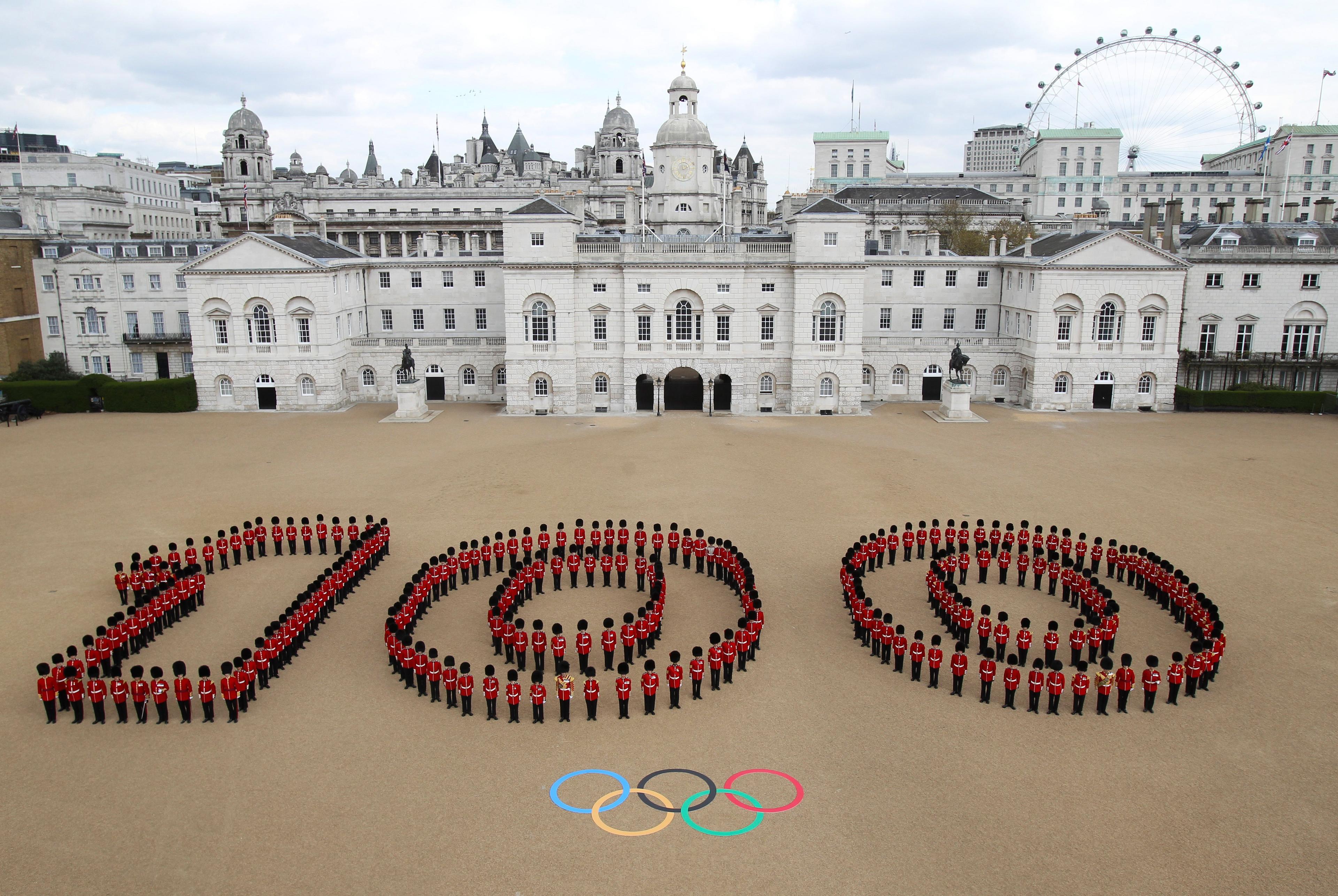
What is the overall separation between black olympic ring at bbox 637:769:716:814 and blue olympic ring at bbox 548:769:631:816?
0.22 metres

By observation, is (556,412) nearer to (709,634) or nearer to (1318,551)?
(709,634)

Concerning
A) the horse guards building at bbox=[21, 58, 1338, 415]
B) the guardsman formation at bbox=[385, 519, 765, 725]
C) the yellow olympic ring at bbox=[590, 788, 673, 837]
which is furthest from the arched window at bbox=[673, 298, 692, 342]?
the yellow olympic ring at bbox=[590, 788, 673, 837]

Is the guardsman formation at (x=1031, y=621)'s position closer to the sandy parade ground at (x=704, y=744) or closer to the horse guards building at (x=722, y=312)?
the sandy parade ground at (x=704, y=744)

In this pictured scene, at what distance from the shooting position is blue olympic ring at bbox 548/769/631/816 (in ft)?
50.3

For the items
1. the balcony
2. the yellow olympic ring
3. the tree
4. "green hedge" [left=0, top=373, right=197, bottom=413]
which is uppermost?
the balcony

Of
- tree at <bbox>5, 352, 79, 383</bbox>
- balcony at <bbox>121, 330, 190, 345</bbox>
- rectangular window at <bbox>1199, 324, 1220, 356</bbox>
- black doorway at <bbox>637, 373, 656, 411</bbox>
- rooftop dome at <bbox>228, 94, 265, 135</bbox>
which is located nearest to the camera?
black doorway at <bbox>637, 373, 656, 411</bbox>

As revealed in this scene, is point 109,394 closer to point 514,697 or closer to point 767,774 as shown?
point 514,697

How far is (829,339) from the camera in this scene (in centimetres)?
5091

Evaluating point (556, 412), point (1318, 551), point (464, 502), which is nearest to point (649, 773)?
point (464, 502)

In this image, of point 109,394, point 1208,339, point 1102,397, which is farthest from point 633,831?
point 1208,339

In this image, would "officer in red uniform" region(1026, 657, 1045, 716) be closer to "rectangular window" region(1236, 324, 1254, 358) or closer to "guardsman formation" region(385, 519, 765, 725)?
"guardsman formation" region(385, 519, 765, 725)

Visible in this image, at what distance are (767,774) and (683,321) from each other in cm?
3701

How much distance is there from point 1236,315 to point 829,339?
2290cm

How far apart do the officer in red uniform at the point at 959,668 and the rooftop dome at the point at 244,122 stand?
3900 inches
